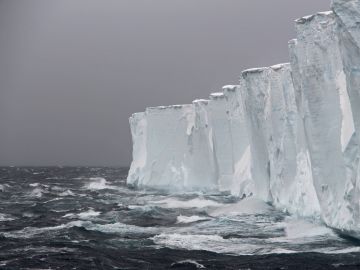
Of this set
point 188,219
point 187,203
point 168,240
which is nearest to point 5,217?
point 188,219

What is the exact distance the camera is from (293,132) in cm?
2527

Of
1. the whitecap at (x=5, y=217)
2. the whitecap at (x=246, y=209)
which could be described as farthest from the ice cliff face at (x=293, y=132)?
the whitecap at (x=5, y=217)

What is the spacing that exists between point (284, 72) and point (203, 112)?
17667 millimetres

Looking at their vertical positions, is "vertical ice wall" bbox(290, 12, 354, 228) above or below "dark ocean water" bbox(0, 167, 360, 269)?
above

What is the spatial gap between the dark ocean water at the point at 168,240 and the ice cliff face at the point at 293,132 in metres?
1.30

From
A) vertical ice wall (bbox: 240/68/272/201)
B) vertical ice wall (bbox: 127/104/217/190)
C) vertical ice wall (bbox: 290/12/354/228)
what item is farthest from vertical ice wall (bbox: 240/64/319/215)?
vertical ice wall (bbox: 127/104/217/190)

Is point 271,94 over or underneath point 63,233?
over

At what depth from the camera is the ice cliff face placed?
56.1 feet

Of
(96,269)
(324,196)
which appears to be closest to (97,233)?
(96,269)

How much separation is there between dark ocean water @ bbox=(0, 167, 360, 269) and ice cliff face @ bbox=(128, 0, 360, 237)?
1300 millimetres

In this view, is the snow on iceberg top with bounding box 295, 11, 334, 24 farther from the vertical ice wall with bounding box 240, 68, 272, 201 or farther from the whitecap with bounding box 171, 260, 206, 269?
the whitecap with bounding box 171, 260, 206, 269

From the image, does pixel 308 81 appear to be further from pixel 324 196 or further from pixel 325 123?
pixel 324 196

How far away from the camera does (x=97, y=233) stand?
812 inches

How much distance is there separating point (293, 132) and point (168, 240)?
29.9 feet
